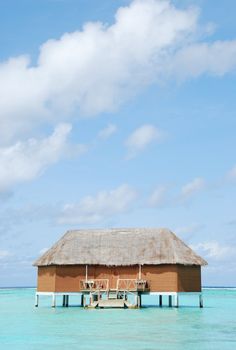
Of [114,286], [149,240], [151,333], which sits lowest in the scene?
[151,333]

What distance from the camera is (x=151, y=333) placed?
28.2m

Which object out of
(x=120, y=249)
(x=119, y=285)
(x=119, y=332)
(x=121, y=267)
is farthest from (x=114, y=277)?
(x=119, y=332)

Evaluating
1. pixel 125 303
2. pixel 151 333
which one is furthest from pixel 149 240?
pixel 151 333

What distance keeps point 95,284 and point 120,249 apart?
296 cm

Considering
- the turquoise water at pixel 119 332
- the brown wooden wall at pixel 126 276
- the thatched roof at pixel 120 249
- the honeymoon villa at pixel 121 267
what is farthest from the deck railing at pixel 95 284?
the turquoise water at pixel 119 332

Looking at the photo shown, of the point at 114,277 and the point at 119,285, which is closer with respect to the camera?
the point at 119,285

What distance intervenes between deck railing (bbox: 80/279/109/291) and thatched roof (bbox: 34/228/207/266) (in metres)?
1.23

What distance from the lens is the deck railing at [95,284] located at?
4412 centimetres

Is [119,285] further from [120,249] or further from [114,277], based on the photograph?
[120,249]

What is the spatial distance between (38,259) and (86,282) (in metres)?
4.16

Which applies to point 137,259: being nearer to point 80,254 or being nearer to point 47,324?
point 80,254

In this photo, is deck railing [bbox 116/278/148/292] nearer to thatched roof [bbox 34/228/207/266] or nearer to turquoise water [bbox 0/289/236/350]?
thatched roof [bbox 34/228/207/266]

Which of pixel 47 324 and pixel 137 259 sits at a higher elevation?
pixel 137 259

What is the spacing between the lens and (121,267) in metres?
44.4
